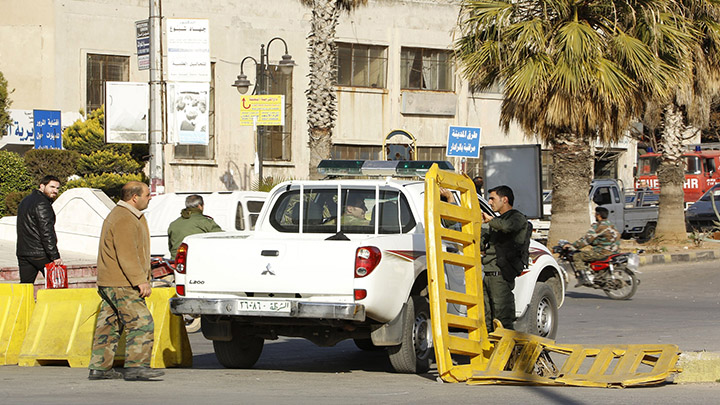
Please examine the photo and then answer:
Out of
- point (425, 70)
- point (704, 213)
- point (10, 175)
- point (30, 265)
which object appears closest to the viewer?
point (30, 265)

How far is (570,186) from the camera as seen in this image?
78.3 feet

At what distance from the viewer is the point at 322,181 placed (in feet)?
36.0

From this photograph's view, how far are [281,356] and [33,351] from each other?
8.49 feet

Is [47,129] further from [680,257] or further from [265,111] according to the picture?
[680,257]

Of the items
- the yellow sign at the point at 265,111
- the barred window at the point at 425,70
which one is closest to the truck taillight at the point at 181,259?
the yellow sign at the point at 265,111

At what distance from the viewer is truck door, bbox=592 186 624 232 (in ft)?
104

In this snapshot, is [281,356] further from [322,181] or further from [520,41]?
[520,41]

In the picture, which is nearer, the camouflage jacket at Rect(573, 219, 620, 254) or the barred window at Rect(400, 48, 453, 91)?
the camouflage jacket at Rect(573, 219, 620, 254)

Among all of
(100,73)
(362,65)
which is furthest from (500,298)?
(362,65)

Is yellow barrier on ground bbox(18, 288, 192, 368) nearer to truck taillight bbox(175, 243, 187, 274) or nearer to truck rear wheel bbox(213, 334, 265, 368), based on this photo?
truck rear wheel bbox(213, 334, 265, 368)

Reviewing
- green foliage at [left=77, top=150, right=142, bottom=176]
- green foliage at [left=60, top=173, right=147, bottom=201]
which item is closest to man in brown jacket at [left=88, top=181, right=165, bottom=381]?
green foliage at [left=60, top=173, right=147, bottom=201]

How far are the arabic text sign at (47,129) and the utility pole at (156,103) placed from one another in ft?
33.8

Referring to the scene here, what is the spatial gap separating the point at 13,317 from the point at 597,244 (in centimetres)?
1035

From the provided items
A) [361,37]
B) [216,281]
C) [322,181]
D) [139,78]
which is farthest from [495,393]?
[361,37]
